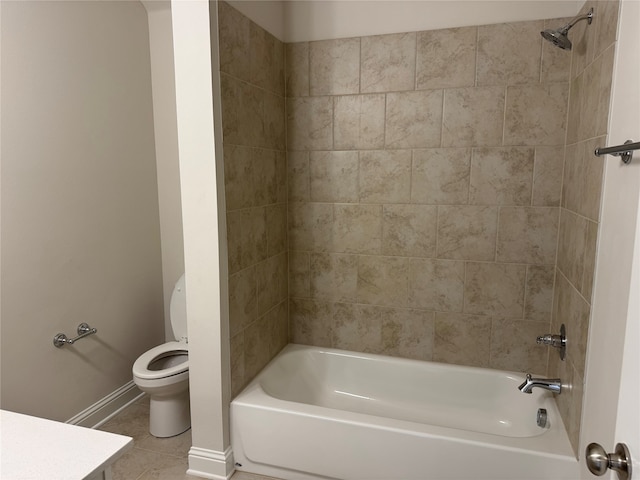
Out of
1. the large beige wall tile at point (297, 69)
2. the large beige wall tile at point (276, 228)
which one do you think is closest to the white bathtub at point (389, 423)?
the large beige wall tile at point (276, 228)

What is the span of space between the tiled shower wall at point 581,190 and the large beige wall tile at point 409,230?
62 cm

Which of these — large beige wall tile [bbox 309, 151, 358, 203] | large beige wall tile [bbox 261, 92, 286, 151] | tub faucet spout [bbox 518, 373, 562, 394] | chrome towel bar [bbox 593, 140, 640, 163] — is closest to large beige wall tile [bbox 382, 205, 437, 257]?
large beige wall tile [bbox 309, 151, 358, 203]

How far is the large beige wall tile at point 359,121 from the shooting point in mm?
2369

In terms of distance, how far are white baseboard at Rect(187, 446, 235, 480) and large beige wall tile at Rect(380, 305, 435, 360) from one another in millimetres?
1009

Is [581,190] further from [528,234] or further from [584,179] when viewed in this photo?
[528,234]

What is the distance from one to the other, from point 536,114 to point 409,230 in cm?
83

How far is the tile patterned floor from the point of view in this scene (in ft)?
6.97

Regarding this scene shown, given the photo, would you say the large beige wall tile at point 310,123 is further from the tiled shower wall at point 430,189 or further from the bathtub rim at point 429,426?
the bathtub rim at point 429,426

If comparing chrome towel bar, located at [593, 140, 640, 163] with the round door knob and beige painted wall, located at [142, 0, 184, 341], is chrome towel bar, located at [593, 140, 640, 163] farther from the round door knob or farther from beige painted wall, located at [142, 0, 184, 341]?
beige painted wall, located at [142, 0, 184, 341]

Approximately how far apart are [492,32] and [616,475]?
6.48 ft

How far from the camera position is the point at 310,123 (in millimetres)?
2492

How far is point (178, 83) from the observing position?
1.90 meters

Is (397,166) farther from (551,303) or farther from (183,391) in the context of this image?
(183,391)

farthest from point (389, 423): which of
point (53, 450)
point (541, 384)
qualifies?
point (53, 450)
